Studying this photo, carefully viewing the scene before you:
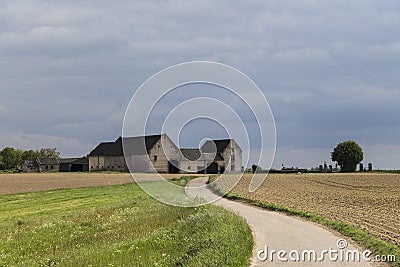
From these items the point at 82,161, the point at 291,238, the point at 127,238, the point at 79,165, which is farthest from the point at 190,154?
the point at 291,238

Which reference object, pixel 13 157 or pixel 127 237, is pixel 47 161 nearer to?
pixel 13 157

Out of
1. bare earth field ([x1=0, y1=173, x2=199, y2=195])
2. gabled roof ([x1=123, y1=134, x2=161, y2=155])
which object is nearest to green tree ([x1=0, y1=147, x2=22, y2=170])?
gabled roof ([x1=123, y1=134, x2=161, y2=155])

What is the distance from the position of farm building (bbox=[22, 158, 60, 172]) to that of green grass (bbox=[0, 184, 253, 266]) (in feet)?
395

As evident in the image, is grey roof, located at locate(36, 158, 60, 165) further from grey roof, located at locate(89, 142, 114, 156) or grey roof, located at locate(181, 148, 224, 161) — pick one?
grey roof, located at locate(181, 148, 224, 161)

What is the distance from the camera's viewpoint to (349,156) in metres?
135

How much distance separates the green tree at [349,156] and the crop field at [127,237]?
111233mm

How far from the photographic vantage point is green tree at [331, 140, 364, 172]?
135288mm

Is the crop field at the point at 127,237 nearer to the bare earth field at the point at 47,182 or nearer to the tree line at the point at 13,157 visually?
the bare earth field at the point at 47,182

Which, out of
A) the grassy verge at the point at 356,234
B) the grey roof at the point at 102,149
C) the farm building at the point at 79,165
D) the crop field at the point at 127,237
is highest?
the grey roof at the point at 102,149

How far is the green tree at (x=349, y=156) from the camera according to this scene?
13529 cm

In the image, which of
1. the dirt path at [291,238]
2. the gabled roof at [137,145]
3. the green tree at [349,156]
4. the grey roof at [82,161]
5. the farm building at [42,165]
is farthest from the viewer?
the farm building at [42,165]

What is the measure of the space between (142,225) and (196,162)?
90964mm

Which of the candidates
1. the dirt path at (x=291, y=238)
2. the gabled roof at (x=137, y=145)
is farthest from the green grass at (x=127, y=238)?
the gabled roof at (x=137, y=145)

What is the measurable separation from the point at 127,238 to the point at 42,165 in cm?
13472
